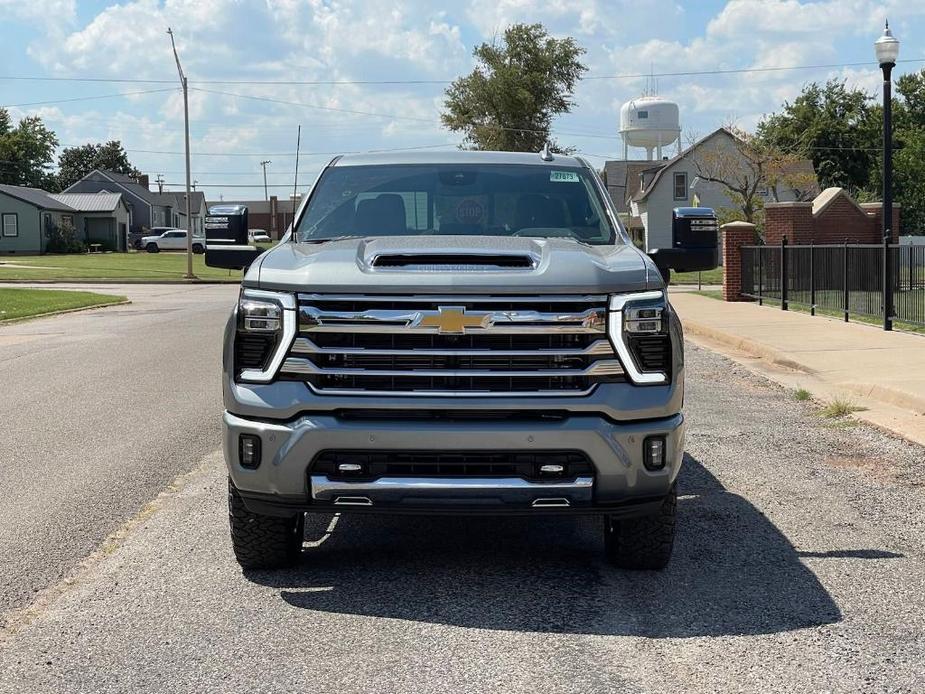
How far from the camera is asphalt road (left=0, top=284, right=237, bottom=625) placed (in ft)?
19.2

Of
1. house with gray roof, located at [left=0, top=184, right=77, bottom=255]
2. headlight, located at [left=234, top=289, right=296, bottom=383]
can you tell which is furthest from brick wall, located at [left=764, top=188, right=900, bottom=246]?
house with gray roof, located at [left=0, top=184, right=77, bottom=255]

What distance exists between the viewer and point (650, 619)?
4543 mm

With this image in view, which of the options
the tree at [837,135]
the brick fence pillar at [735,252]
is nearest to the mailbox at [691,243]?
the brick fence pillar at [735,252]

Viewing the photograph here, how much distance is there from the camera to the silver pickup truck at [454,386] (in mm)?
4562

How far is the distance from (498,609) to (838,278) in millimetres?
16785

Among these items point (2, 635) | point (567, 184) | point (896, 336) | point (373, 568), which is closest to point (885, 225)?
point (896, 336)

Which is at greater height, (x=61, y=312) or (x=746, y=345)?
(x=61, y=312)

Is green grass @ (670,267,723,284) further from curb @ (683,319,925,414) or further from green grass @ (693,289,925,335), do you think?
curb @ (683,319,925,414)

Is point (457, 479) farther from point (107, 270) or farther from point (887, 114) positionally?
point (107, 270)

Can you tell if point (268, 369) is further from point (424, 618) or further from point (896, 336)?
point (896, 336)

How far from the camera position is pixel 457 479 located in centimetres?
456

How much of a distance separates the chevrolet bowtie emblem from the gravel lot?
3.81 ft

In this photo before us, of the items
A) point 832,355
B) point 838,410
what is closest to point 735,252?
point 832,355

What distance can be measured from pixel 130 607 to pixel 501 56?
78.8 meters
